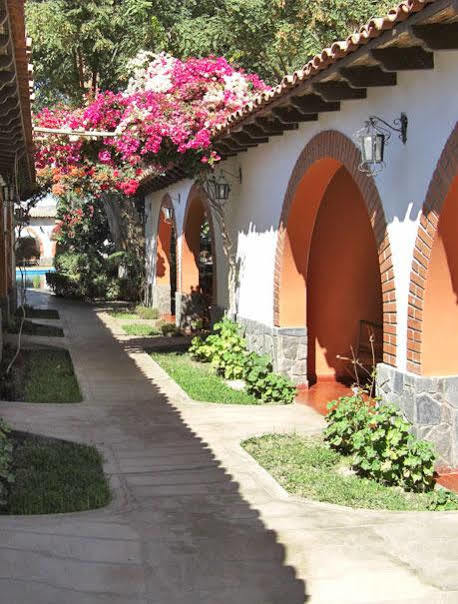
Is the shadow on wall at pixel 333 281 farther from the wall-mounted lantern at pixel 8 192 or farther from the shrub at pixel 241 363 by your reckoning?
the wall-mounted lantern at pixel 8 192

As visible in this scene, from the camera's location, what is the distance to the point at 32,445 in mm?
7684

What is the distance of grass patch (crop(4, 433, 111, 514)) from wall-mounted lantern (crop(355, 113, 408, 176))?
351 centimetres

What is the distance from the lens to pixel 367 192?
25.8 ft

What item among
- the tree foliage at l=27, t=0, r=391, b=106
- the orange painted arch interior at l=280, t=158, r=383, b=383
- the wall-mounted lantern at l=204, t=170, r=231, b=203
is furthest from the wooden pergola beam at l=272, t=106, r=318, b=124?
the tree foliage at l=27, t=0, r=391, b=106

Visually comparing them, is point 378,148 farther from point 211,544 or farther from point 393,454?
point 211,544

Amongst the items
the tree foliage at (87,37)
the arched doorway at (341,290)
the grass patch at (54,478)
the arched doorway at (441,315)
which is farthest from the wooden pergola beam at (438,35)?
the tree foliage at (87,37)

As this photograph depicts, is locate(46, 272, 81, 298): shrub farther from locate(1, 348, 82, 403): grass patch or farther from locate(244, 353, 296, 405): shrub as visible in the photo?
locate(244, 353, 296, 405): shrub

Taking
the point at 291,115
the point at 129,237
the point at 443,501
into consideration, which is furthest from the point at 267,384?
the point at 129,237

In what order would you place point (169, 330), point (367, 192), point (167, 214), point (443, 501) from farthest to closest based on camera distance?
point (167, 214) < point (169, 330) < point (367, 192) < point (443, 501)

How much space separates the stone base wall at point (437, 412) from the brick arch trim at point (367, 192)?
1.89ft

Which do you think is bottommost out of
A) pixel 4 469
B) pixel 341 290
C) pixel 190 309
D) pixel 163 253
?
pixel 4 469

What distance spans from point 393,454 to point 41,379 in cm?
619

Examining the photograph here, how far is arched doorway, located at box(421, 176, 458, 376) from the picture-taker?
6758 millimetres

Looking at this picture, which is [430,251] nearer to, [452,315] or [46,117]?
[452,315]
